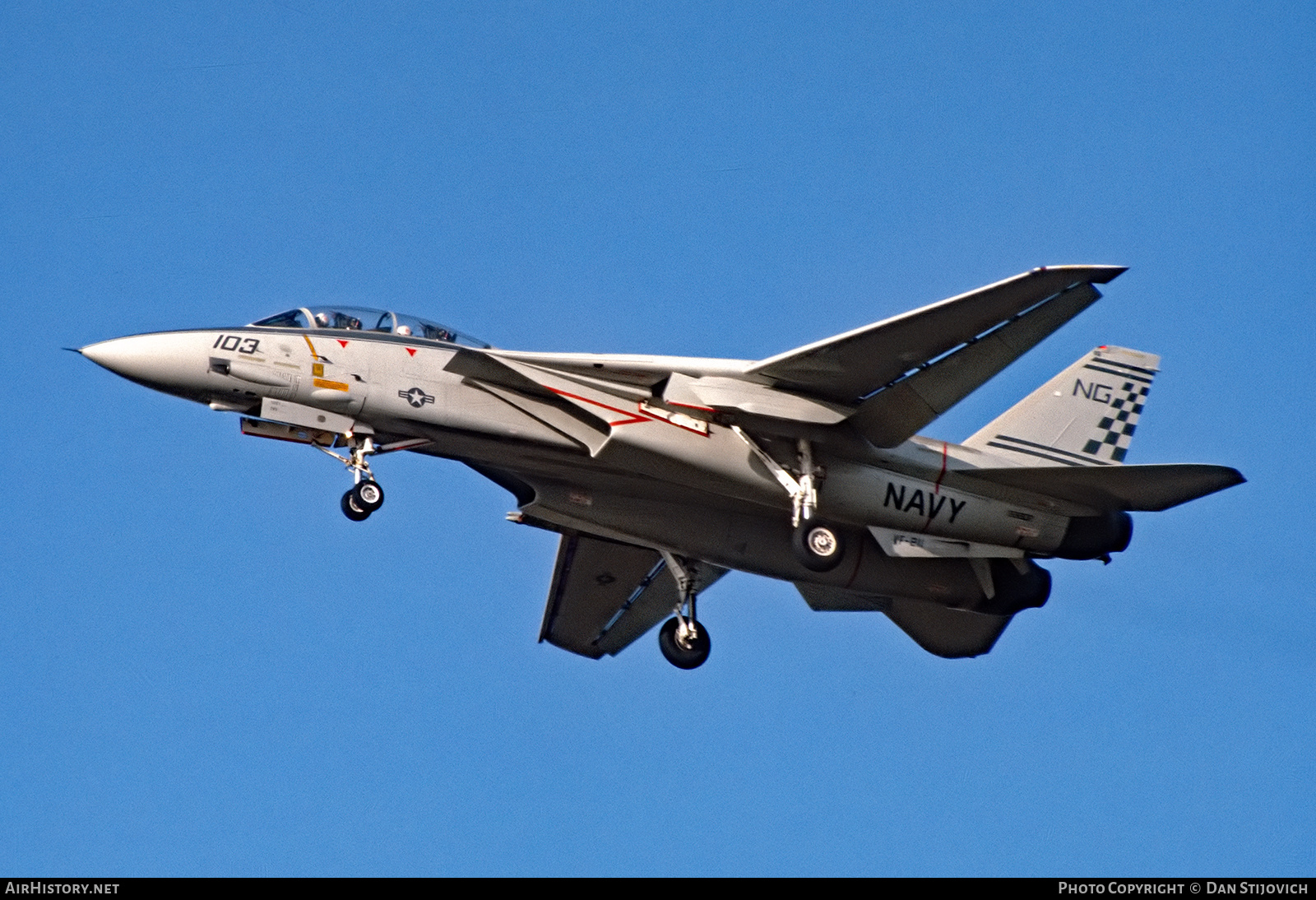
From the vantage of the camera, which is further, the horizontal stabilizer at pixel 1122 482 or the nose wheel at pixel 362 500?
the horizontal stabilizer at pixel 1122 482

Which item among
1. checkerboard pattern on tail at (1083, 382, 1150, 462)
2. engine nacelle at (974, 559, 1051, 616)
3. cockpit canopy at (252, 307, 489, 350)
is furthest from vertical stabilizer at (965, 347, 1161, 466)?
cockpit canopy at (252, 307, 489, 350)

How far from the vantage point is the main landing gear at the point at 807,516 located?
21297mm

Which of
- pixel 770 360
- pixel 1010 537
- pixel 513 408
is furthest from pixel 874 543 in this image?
pixel 513 408

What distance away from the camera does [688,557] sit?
23.9 metres

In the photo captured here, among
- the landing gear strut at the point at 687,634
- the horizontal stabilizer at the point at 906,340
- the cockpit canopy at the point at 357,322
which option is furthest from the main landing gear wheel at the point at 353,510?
the landing gear strut at the point at 687,634

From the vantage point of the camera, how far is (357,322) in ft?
69.9

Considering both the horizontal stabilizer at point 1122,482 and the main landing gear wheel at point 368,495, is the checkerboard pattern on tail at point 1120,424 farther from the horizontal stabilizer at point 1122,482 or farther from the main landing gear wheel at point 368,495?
the main landing gear wheel at point 368,495

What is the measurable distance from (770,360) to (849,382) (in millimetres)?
1035

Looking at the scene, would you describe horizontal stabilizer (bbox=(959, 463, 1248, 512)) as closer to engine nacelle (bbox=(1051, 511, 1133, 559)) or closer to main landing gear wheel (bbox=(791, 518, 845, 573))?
engine nacelle (bbox=(1051, 511, 1133, 559))

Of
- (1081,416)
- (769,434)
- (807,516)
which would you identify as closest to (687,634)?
→ (807,516)

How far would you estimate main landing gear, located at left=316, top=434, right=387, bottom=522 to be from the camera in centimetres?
2047

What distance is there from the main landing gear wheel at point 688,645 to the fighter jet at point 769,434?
3cm

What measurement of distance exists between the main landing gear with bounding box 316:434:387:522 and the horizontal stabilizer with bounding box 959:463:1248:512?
24.7 ft

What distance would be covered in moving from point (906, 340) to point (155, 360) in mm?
8853
